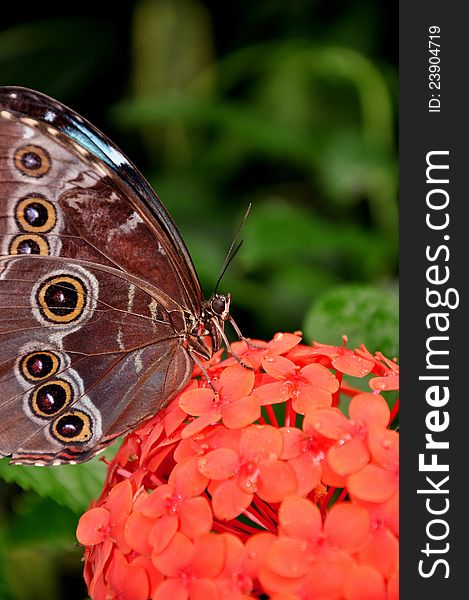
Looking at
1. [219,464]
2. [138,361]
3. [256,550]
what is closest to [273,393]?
[219,464]

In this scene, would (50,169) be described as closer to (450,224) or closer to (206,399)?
(206,399)

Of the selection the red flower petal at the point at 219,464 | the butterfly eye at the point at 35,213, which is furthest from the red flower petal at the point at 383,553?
the butterfly eye at the point at 35,213

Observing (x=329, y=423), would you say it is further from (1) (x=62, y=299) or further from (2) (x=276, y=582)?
(1) (x=62, y=299)

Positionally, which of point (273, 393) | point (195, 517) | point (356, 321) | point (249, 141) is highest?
point (249, 141)

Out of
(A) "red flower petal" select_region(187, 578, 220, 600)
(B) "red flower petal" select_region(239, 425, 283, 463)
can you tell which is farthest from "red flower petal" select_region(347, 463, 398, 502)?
(A) "red flower petal" select_region(187, 578, 220, 600)

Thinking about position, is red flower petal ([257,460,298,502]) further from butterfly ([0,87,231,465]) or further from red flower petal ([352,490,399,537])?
butterfly ([0,87,231,465])

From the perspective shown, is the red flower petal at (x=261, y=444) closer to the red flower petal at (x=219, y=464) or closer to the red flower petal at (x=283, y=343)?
the red flower petal at (x=219, y=464)
